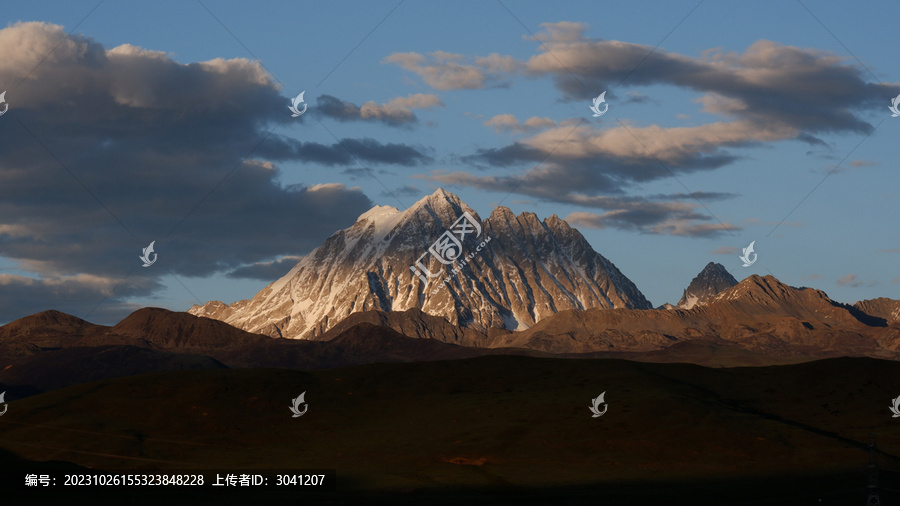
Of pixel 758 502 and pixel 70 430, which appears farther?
pixel 70 430

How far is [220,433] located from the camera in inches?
6624

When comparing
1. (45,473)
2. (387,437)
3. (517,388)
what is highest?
(517,388)

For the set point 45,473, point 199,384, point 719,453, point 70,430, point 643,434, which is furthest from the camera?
point 199,384

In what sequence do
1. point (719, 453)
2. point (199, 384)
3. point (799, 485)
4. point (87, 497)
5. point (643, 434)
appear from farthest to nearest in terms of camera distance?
point (199, 384) → point (643, 434) → point (719, 453) → point (799, 485) → point (87, 497)

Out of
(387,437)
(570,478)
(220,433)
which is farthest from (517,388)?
(570,478)

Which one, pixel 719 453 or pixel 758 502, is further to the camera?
pixel 719 453

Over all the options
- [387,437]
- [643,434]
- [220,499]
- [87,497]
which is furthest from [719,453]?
[87,497]

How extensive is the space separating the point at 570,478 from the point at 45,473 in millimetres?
59963

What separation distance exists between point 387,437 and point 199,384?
4959 centimetres

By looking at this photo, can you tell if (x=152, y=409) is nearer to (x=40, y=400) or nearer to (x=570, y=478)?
(x=40, y=400)

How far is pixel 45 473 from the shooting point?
105812 millimetres

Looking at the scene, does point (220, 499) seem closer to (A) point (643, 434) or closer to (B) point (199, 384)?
(A) point (643, 434)

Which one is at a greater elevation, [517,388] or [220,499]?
[517,388]

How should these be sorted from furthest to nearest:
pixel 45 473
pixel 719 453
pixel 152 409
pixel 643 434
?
pixel 152 409, pixel 643 434, pixel 719 453, pixel 45 473
